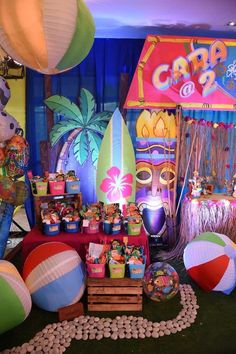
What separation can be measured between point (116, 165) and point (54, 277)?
146 centimetres

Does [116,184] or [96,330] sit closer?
[96,330]

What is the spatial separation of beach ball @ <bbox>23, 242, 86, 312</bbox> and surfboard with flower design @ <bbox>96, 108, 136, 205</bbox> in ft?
3.62

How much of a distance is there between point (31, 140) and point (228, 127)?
217cm

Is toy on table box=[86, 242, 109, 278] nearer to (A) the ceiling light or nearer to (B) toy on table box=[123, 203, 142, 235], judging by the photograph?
(B) toy on table box=[123, 203, 142, 235]

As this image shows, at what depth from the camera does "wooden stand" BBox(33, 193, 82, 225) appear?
8.55 feet

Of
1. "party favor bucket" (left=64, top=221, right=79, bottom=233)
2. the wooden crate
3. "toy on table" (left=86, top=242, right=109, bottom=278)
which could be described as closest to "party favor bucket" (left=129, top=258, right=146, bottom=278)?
the wooden crate

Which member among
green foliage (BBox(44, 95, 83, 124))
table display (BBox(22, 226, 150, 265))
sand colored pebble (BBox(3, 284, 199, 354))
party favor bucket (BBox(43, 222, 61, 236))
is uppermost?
green foliage (BBox(44, 95, 83, 124))

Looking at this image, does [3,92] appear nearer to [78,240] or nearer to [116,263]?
[78,240]

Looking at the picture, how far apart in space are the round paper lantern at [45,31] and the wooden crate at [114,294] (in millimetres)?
1488

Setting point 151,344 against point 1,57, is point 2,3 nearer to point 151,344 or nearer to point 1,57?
→ point 1,57

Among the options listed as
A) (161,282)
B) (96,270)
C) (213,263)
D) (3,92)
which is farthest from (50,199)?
(213,263)

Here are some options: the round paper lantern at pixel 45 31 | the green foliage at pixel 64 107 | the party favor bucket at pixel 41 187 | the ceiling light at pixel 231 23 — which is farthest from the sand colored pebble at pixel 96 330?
the ceiling light at pixel 231 23

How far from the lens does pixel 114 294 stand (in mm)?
2172

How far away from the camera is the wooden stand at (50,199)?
8.55 feet
